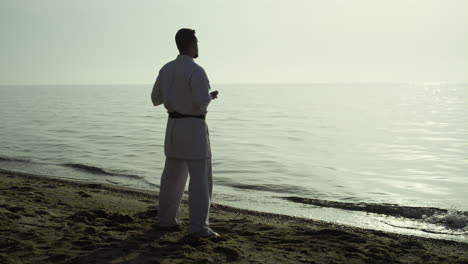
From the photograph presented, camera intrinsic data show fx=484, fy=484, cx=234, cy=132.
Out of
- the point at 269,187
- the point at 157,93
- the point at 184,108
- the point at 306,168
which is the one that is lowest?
the point at 269,187

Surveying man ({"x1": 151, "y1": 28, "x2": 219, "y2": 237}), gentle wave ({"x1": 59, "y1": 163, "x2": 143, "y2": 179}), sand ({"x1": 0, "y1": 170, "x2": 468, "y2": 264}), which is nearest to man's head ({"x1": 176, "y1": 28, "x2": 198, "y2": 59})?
man ({"x1": 151, "y1": 28, "x2": 219, "y2": 237})

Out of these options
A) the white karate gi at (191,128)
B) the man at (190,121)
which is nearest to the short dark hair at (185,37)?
the man at (190,121)

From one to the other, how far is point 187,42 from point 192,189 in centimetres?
176

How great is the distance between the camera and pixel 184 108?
571cm

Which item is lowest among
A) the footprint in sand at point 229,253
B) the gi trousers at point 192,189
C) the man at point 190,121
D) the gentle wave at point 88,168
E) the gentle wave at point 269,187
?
the gentle wave at point 88,168

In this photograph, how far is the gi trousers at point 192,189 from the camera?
19.0 ft

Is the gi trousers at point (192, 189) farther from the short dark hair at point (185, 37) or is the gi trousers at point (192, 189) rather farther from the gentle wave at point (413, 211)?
the gentle wave at point (413, 211)

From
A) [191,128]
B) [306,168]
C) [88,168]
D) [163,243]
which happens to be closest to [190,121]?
[191,128]

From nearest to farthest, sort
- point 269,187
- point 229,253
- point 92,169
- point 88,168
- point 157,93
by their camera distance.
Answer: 1. point 229,253
2. point 157,93
3. point 269,187
4. point 92,169
5. point 88,168

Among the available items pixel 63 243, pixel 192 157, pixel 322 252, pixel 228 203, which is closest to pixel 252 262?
pixel 322 252

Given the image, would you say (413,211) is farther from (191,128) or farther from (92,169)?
(92,169)

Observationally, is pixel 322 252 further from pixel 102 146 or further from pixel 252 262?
pixel 102 146

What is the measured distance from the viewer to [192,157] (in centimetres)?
572

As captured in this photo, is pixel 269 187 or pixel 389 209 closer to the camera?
pixel 389 209
